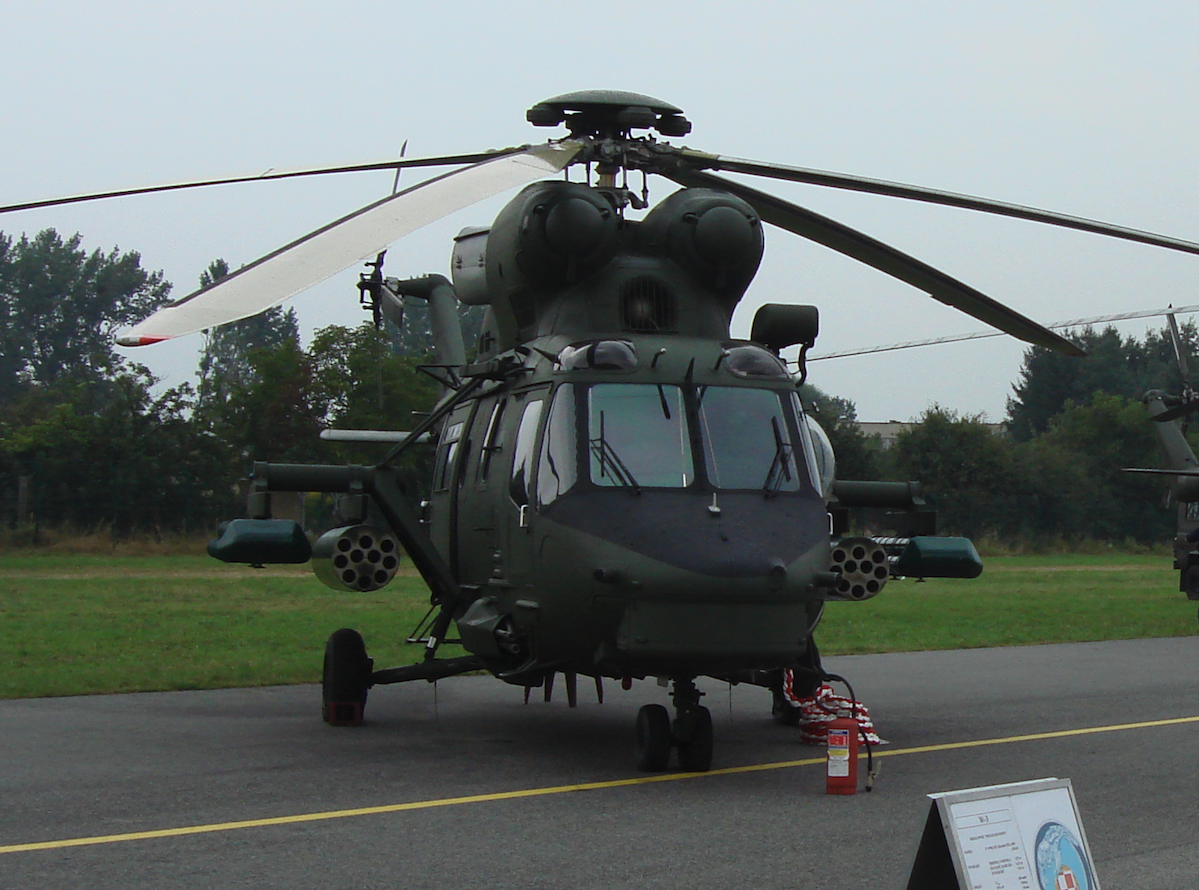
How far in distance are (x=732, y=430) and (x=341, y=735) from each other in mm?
3695

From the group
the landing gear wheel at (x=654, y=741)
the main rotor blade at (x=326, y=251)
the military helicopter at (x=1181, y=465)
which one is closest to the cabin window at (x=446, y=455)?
the landing gear wheel at (x=654, y=741)

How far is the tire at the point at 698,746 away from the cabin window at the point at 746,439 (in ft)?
4.54

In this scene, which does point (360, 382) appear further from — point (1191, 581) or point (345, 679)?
point (345, 679)

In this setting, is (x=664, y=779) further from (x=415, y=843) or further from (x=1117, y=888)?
(x=1117, y=888)

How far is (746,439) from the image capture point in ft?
29.2

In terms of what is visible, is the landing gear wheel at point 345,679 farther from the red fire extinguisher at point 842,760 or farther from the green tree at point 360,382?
the green tree at point 360,382

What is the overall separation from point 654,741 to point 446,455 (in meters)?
3.14

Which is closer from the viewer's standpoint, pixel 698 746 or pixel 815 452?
pixel 698 746

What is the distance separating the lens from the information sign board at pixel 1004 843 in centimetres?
422

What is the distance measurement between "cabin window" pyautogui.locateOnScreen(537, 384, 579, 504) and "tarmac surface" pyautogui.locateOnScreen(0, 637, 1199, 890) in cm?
169

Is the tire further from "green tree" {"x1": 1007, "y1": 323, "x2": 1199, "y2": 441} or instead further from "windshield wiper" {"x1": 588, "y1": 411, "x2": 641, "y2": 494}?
"green tree" {"x1": 1007, "y1": 323, "x2": 1199, "y2": 441}

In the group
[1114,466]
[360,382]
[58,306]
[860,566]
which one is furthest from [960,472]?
[58,306]

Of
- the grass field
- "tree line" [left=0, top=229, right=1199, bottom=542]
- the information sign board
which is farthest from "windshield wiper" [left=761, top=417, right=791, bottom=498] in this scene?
"tree line" [left=0, top=229, right=1199, bottom=542]

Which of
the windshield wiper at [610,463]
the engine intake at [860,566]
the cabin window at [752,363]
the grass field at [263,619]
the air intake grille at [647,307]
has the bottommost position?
the grass field at [263,619]
